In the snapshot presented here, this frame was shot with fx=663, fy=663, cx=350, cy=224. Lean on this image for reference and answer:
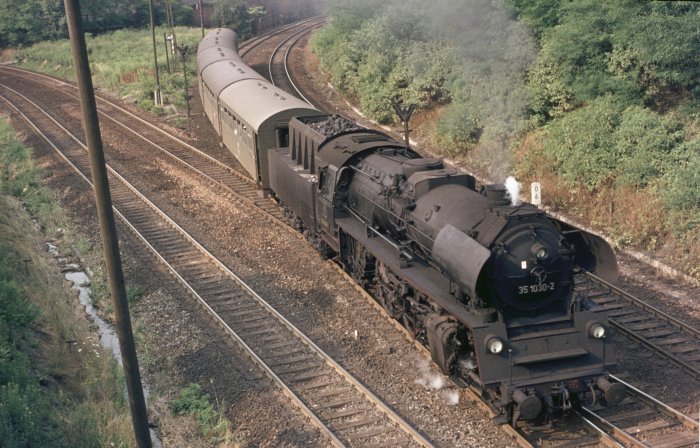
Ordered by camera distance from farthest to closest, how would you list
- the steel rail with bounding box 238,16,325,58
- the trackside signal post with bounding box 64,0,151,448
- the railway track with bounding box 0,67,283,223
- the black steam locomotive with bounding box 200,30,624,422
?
the steel rail with bounding box 238,16,325,58
the railway track with bounding box 0,67,283,223
the black steam locomotive with bounding box 200,30,624,422
the trackside signal post with bounding box 64,0,151,448

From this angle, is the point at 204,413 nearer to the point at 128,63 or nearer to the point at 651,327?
the point at 651,327

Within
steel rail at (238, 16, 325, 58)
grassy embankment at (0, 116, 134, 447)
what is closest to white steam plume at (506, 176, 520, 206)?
grassy embankment at (0, 116, 134, 447)

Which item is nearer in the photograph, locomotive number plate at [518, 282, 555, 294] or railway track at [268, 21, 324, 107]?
locomotive number plate at [518, 282, 555, 294]

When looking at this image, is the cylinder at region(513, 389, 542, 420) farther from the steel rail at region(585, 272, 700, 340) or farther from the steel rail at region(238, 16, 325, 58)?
the steel rail at region(238, 16, 325, 58)

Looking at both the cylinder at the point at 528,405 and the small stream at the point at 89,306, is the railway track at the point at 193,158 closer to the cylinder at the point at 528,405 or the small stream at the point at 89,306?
the small stream at the point at 89,306

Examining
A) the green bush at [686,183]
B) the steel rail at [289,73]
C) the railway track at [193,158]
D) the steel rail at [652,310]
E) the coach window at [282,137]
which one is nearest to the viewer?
the steel rail at [652,310]

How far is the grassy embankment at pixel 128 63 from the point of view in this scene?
39.8m

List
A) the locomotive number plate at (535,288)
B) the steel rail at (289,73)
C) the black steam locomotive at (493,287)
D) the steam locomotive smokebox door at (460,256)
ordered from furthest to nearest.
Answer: the steel rail at (289,73), the locomotive number plate at (535,288), the black steam locomotive at (493,287), the steam locomotive smokebox door at (460,256)

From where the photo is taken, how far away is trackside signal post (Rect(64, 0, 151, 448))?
777 cm

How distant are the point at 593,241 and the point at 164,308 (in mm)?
9258

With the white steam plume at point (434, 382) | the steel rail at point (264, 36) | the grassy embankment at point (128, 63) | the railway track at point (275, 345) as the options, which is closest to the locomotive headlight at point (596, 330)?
the white steam plume at point (434, 382)

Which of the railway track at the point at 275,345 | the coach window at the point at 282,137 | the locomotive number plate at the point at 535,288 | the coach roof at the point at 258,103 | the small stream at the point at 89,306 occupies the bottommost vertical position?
the small stream at the point at 89,306

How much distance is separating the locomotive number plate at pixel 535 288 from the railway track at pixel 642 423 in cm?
181

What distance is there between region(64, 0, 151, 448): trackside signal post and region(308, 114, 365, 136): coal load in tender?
8.77 meters
